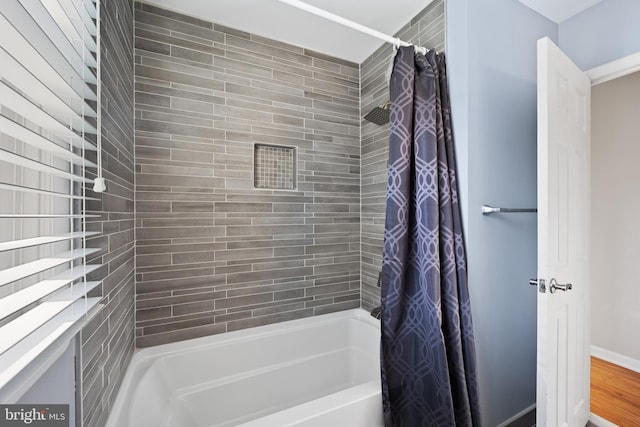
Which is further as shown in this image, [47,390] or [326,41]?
[326,41]

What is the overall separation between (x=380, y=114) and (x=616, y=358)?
2.84m

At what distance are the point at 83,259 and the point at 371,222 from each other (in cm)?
171

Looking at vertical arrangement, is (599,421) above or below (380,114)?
below

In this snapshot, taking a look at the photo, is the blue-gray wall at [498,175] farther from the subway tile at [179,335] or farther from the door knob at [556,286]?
the subway tile at [179,335]

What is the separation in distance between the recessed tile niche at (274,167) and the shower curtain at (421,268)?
860 millimetres

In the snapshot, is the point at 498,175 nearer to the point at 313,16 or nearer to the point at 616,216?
the point at 313,16

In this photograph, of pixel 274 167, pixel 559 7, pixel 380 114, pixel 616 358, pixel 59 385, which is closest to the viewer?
pixel 59 385

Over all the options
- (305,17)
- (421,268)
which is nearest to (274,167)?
(305,17)

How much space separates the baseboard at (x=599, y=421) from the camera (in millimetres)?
1479

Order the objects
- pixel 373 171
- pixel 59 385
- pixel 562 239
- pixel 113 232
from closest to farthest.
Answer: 1. pixel 59 385
2. pixel 113 232
3. pixel 562 239
4. pixel 373 171

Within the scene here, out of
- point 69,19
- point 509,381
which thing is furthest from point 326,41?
point 509,381

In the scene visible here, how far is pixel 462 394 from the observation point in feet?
3.94

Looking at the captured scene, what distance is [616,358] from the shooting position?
2168mm

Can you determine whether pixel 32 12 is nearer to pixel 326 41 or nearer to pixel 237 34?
pixel 237 34
